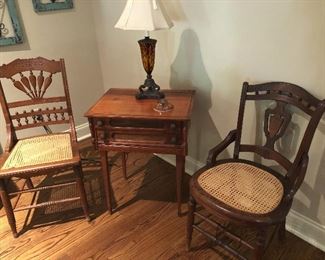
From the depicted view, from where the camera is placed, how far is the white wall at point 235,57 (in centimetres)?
129

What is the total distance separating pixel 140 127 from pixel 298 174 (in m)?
0.81

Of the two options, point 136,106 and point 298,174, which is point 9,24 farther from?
point 298,174

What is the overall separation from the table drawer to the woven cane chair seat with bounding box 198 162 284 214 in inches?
11.0

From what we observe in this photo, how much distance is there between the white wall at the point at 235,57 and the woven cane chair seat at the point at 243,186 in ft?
0.98

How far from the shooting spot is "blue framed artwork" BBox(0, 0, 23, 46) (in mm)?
1976

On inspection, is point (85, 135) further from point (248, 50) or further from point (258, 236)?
point (258, 236)

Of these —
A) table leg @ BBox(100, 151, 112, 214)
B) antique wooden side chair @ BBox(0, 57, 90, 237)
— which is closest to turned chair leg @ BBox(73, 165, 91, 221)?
antique wooden side chair @ BBox(0, 57, 90, 237)

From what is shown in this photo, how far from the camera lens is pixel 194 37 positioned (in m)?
1.75

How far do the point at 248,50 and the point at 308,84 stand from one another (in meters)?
0.37

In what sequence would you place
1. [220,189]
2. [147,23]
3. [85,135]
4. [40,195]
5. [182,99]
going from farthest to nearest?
[85,135]
[40,195]
[182,99]
[147,23]
[220,189]

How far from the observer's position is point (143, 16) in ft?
4.78

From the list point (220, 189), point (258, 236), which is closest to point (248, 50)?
point (220, 189)

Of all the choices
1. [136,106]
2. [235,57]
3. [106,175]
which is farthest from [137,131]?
[235,57]

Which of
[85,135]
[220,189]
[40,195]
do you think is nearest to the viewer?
[220,189]
